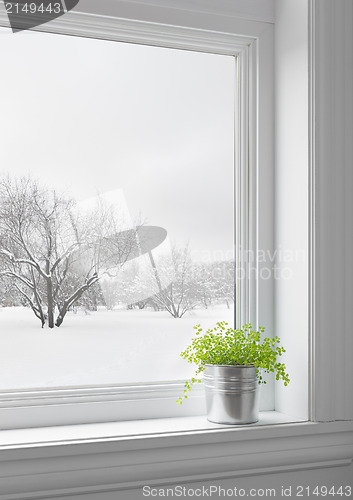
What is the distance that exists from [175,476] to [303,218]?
68cm

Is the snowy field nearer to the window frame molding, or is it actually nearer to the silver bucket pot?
the window frame molding

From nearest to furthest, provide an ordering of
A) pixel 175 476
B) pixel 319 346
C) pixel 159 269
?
pixel 175 476, pixel 319 346, pixel 159 269

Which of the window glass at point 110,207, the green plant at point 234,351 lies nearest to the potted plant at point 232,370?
the green plant at point 234,351

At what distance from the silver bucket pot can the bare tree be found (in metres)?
0.38

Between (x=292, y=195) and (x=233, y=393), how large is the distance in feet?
1.70

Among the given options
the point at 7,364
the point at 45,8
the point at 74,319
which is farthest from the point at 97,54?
the point at 7,364

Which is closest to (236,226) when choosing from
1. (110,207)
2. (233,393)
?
(110,207)

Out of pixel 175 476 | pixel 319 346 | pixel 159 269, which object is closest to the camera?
pixel 175 476

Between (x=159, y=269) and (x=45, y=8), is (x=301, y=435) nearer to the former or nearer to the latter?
(x=159, y=269)

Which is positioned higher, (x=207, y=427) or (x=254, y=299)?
(x=254, y=299)

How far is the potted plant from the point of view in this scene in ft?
4.84

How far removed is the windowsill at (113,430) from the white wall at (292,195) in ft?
0.50

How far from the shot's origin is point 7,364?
1480mm

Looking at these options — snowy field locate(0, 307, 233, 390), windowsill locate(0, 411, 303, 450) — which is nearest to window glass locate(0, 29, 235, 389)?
snowy field locate(0, 307, 233, 390)
